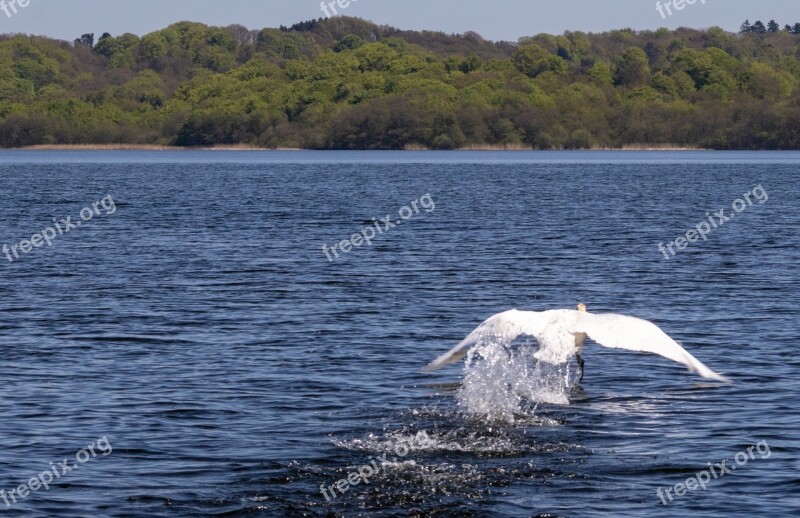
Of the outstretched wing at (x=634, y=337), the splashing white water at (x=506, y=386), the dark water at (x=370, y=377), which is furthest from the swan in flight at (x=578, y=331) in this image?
the dark water at (x=370, y=377)

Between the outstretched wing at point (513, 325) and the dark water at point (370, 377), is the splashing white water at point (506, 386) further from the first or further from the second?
the outstretched wing at point (513, 325)

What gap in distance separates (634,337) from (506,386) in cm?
295

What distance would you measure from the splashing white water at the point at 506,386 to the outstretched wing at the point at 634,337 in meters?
1.77

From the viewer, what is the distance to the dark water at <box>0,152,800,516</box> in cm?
1608

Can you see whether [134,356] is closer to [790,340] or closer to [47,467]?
[47,467]

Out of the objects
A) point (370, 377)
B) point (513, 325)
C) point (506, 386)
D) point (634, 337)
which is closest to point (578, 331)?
point (634, 337)

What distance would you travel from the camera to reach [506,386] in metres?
20.6

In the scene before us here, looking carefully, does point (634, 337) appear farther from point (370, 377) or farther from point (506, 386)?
point (370, 377)

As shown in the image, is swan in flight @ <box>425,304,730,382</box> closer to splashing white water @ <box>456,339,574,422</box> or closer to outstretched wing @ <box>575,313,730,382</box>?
outstretched wing @ <box>575,313,730,382</box>

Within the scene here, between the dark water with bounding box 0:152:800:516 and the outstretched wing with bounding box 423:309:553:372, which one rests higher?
the outstretched wing with bounding box 423:309:553:372

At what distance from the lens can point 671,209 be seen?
71188 mm

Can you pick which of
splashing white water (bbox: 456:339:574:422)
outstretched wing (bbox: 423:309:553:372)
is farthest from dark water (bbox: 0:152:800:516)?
outstretched wing (bbox: 423:309:553:372)

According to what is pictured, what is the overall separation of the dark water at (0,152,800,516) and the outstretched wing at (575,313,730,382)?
113cm

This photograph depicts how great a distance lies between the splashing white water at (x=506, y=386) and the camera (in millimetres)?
19720
